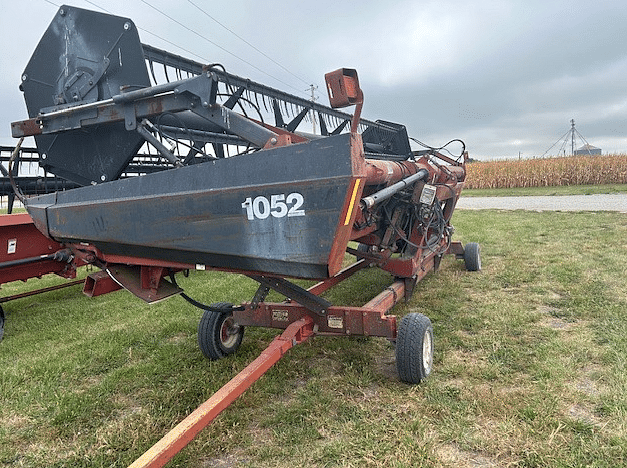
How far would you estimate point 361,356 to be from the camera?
10.9 ft

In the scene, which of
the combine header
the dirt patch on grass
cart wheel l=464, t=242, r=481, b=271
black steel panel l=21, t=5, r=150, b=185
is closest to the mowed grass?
the dirt patch on grass

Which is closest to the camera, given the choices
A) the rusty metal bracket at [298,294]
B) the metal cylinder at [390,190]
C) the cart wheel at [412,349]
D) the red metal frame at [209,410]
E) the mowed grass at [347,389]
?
the red metal frame at [209,410]

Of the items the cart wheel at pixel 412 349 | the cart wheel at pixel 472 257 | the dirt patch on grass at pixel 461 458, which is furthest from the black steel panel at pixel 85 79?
the cart wheel at pixel 472 257

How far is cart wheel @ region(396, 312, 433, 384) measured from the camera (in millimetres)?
2730

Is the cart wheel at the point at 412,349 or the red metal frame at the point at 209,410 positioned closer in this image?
the red metal frame at the point at 209,410

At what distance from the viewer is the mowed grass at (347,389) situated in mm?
2193

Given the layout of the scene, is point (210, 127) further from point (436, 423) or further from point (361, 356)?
point (436, 423)

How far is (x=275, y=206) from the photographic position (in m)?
2.05

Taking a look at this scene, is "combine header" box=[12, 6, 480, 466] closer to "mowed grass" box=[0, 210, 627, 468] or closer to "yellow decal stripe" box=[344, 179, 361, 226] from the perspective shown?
"yellow decal stripe" box=[344, 179, 361, 226]

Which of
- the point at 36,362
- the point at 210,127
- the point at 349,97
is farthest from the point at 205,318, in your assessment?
the point at 349,97

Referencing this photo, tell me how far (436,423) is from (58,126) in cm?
277

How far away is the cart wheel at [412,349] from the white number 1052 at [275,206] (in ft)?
4.06

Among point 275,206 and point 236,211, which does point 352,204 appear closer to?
point 275,206

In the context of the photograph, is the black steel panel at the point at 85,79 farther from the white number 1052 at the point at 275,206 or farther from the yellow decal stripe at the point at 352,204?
the yellow decal stripe at the point at 352,204
